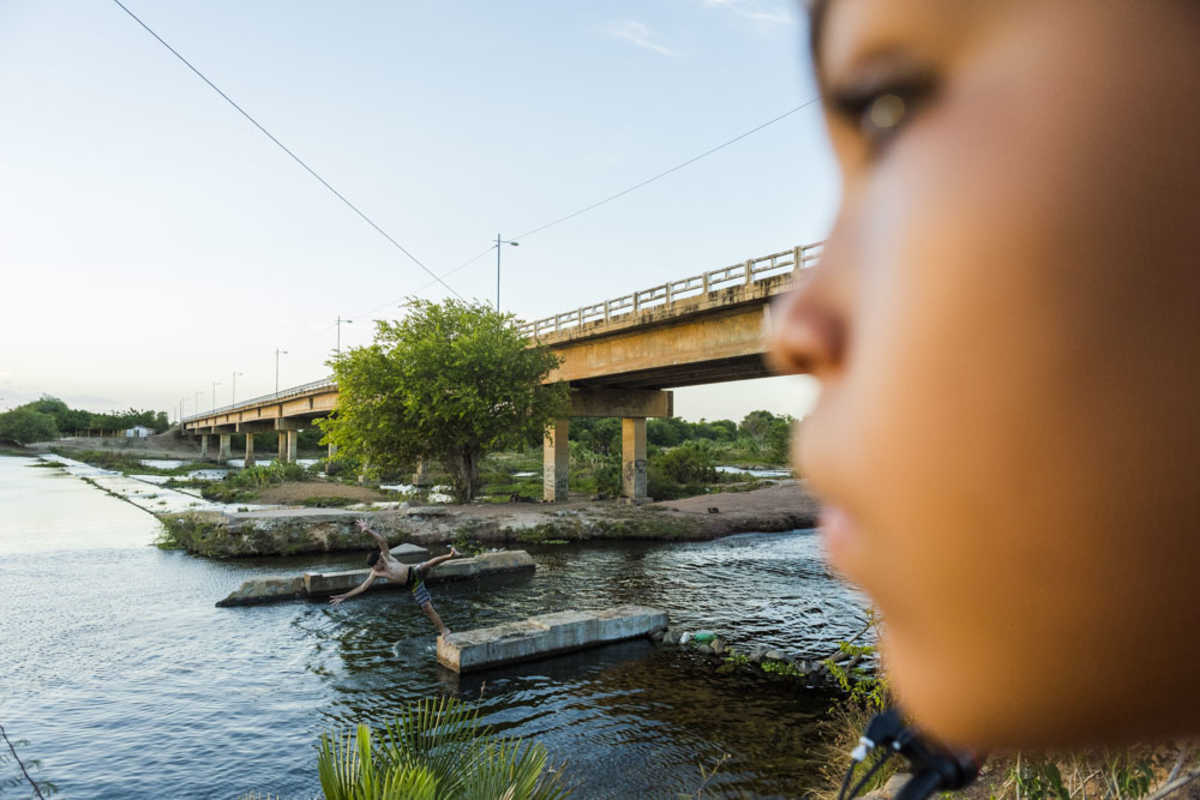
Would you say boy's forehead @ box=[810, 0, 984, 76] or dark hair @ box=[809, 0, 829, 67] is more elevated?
dark hair @ box=[809, 0, 829, 67]

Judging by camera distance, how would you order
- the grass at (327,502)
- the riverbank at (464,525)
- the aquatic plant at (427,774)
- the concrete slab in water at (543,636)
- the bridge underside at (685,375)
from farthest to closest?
→ the grass at (327,502), the bridge underside at (685,375), the riverbank at (464,525), the concrete slab in water at (543,636), the aquatic plant at (427,774)

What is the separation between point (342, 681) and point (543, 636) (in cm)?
378

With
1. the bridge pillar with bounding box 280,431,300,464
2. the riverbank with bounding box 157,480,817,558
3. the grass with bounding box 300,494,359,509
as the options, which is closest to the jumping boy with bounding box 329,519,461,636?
→ the riverbank with bounding box 157,480,817,558

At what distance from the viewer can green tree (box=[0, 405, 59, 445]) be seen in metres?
126

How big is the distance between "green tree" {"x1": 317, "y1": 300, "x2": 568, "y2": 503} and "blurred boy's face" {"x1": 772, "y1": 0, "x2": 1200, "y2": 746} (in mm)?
32405

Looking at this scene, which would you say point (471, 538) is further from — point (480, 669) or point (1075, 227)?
point (1075, 227)

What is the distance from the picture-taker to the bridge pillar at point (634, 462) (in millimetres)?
41375

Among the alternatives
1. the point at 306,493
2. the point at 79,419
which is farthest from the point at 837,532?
the point at 79,419

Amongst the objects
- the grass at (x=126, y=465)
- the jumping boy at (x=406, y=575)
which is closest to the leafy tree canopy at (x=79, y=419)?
the grass at (x=126, y=465)

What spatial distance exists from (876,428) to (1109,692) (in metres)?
0.15

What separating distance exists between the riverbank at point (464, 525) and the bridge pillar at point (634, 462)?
6.32 metres

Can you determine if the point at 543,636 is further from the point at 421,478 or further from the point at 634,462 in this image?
the point at 421,478

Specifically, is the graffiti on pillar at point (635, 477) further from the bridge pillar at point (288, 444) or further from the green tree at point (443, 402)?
the bridge pillar at point (288, 444)

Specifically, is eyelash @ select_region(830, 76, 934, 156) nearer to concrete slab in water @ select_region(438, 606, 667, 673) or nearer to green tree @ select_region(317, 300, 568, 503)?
concrete slab in water @ select_region(438, 606, 667, 673)
